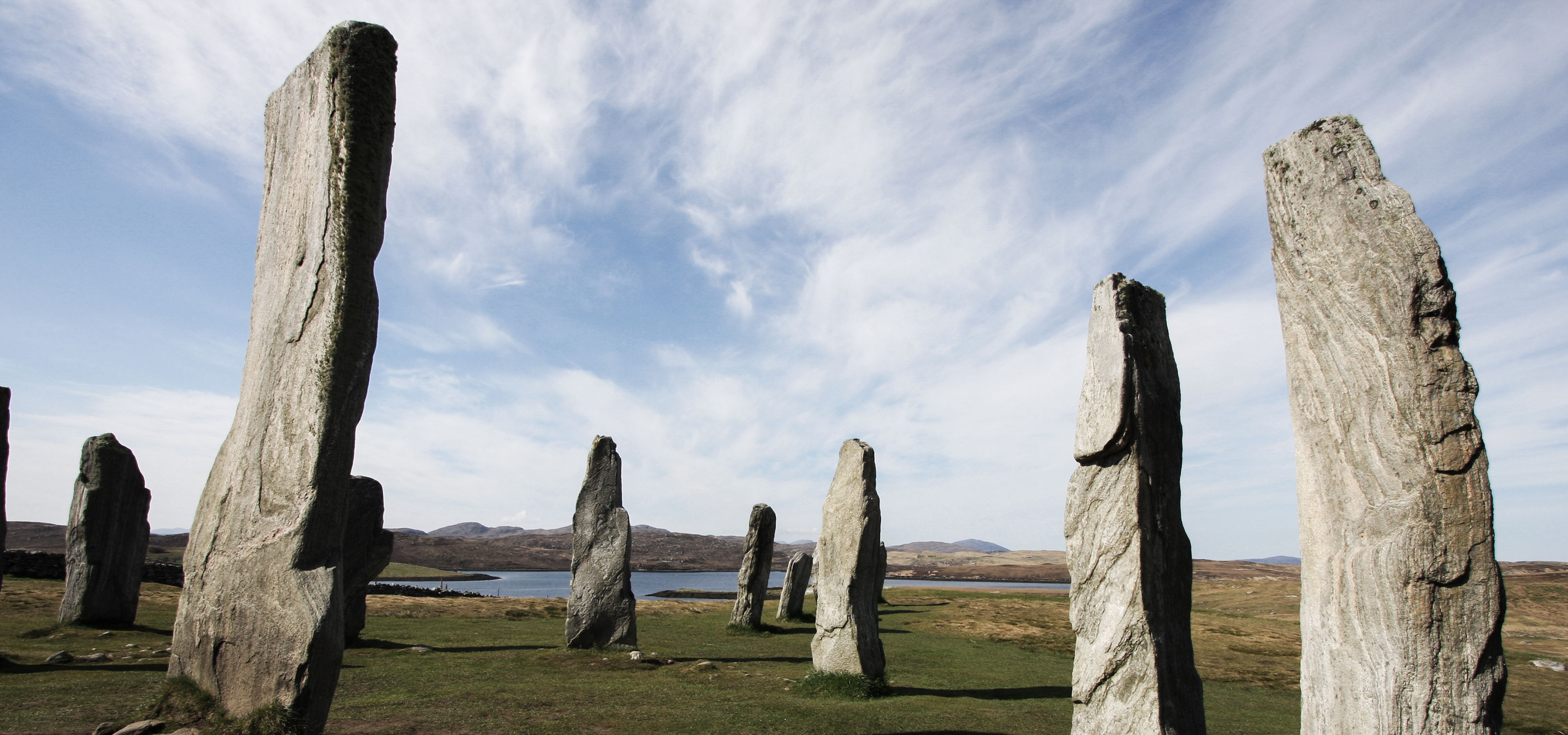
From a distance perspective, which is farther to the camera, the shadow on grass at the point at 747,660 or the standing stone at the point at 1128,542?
the shadow on grass at the point at 747,660

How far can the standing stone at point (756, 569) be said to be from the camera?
17.5m

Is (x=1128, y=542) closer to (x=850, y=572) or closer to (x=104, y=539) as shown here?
(x=850, y=572)

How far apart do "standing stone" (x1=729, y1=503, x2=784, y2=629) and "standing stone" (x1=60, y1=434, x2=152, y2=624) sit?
1106 cm

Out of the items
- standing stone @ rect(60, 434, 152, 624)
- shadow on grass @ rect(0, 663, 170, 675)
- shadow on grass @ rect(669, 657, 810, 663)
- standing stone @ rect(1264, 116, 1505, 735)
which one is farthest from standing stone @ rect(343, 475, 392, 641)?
standing stone @ rect(1264, 116, 1505, 735)

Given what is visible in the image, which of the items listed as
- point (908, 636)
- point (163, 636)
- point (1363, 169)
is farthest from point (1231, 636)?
point (163, 636)

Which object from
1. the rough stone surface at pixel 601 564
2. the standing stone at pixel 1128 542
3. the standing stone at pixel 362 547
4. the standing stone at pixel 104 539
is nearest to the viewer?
the standing stone at pixel 1128 542

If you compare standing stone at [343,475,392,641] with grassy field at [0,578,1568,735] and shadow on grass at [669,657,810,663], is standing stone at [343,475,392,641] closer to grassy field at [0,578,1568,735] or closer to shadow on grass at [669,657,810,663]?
grassy field at [0,578,1568,735]

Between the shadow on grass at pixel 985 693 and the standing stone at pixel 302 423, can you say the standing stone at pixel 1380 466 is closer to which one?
the shadow on grass at pixel 985 693

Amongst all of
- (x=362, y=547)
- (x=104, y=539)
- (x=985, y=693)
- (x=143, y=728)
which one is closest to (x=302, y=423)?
(x=143, y=728)

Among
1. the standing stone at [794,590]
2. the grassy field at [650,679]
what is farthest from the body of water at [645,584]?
the grassy field at [650,679]

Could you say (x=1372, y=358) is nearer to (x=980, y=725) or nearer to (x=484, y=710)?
(x=980, y=725)

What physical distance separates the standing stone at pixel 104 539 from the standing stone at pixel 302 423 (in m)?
9.61

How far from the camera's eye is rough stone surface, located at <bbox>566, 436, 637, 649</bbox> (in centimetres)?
1228

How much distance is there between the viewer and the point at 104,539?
508 inches
